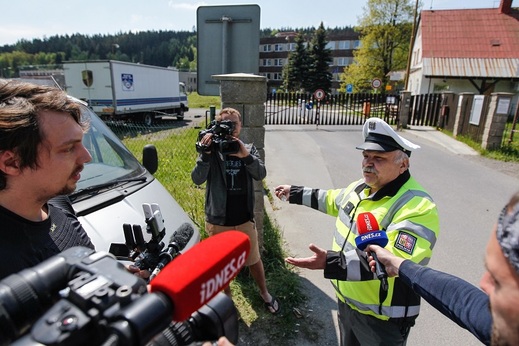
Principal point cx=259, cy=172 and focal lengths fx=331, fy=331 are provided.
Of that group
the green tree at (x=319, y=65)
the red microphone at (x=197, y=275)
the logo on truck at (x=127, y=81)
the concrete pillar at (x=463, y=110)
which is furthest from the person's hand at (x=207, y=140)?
the green tree at (x=319, y=65)

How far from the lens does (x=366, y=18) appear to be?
33.8 meters

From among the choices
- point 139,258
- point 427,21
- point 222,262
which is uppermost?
point 427,21

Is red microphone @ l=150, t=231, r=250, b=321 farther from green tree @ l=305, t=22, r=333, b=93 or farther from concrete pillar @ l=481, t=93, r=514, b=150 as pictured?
green tree @ l=305, t=22, r=333, b=93

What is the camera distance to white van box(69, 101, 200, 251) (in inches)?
89.0

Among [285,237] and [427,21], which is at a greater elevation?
[427,21]

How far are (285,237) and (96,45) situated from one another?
479ft

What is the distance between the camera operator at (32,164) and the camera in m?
1.32

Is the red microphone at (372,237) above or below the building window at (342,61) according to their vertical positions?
→ below

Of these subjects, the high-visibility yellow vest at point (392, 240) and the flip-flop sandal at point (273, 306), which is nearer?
the high-visibility yellow vest at point (392, 240)

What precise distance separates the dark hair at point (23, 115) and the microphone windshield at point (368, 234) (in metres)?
1.61

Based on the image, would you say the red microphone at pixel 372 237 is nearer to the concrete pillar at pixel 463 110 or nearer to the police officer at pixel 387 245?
the police officer at pixel 387 245

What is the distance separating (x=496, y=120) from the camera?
35.8 feet

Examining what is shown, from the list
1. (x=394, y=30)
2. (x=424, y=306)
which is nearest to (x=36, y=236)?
(x=424, y=306)

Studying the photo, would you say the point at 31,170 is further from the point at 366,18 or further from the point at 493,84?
the point at 366,18
